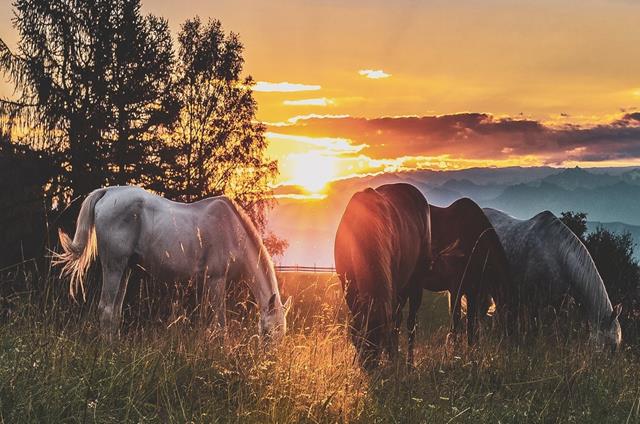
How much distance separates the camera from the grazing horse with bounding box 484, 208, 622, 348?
439 inches

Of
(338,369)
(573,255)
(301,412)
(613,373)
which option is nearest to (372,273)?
(338,369)

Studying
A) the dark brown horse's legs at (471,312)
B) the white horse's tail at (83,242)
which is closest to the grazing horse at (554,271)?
the dark brown horse's legs at (471,312)

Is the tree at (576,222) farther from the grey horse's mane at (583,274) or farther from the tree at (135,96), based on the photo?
the tree at (135,96)

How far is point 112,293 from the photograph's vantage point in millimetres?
9930

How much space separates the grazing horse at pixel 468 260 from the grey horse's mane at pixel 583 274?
3.70 feet

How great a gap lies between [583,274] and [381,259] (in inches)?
219

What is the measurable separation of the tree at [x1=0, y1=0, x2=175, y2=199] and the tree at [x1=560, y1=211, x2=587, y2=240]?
12.7 m

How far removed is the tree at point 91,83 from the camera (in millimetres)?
19391

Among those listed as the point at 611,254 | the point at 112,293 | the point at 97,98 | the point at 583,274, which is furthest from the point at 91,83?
the point at 611,254

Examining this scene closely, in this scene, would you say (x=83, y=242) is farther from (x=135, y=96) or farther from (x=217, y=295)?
(x=135, y=96)

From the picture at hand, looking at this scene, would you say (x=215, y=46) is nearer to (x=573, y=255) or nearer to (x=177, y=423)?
(x=573, y=255)

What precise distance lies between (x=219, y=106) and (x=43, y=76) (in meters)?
8.78

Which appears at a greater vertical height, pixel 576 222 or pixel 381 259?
pixel 381 259

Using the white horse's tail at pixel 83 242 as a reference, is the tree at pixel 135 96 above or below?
above
